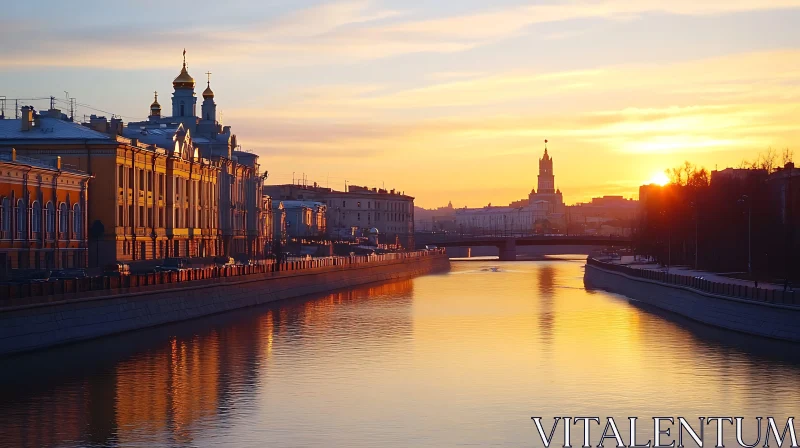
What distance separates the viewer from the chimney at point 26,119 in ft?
246

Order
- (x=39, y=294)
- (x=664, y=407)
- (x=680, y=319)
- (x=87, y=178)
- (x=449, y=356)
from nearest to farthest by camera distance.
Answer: (x=664, y=407) < (x=39, y=294) < (x=449, y=356) < (x=680, y=319) < (x=87, y=178)

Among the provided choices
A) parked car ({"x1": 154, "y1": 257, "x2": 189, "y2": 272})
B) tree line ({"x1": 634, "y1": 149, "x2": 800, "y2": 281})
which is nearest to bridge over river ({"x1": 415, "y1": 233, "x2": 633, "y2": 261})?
tree line ({"x1": 634, "y1": 149, "x2": 800, "y2": 281})

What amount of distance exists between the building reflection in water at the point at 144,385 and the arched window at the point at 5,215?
10259 millimetres

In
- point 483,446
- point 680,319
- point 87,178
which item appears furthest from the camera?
point 87,178

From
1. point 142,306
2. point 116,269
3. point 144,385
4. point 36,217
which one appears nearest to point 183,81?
point 116,269

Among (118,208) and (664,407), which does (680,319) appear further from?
(118,208)

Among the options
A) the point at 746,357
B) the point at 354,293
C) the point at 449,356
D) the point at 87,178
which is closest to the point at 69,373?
the point at 449,356

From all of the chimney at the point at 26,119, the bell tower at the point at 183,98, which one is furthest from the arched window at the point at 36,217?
the bell tower at the point at 183,98

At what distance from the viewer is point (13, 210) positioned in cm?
5991

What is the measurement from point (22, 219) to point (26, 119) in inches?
639

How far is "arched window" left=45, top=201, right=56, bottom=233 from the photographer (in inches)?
2549

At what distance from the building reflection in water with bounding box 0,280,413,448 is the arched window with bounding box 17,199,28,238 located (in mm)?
10319

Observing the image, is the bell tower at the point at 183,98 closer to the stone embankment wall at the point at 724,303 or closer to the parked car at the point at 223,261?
the parked car at the point at 223,261

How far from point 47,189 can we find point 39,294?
22.6 m
